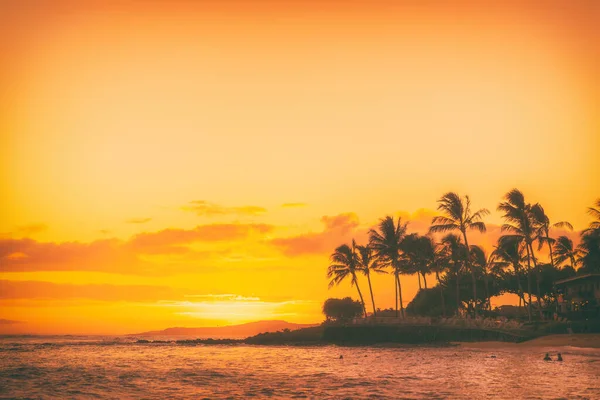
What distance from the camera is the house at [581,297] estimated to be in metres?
59.6

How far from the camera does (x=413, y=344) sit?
233ft

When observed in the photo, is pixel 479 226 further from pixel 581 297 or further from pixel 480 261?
pixel 480 261

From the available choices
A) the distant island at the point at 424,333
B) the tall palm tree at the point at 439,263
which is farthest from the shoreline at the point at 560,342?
the tall palm tree at the point at 439,263

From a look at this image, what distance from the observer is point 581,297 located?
63.8 meters

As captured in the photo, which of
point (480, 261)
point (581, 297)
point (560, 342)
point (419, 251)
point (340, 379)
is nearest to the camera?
point (340, 379)

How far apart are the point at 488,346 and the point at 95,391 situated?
40.6 m

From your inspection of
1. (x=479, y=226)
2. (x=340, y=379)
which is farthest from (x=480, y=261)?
(x=340, y=379)

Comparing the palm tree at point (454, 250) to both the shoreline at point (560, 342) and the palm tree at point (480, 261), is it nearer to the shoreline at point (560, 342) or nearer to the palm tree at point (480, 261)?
the palm tree at point (480, 261)

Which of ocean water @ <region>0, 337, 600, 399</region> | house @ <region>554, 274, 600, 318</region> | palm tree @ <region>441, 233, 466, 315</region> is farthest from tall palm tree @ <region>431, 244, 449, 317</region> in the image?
ocean water @ <region>0, 337, 600, 399</region>

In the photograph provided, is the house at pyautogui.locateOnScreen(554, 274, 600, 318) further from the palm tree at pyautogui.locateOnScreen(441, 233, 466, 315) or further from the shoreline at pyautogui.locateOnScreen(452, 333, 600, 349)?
the palm tree at pyautogui.locateOnScreen(441, 233, 466, 315)

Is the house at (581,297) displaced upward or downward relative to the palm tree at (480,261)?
downward

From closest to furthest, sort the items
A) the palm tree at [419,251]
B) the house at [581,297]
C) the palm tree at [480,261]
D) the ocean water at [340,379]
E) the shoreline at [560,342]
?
1. the ocean water at [340,379]
2. the shoreline at [560,342]
3. the house at [581,297]
4. the palm tree at [419,251]
5. the palm tree at [480,261]

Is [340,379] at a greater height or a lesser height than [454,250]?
lesser

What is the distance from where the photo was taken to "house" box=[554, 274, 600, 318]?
59.6m
